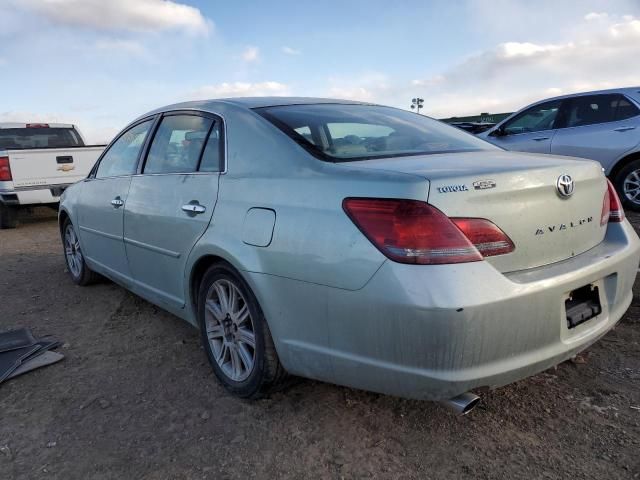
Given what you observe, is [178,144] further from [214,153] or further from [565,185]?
[565,185]

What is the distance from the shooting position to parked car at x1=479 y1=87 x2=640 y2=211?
6773 mm

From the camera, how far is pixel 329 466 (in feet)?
7.20

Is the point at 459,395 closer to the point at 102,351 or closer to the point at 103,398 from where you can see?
the point at 103,398

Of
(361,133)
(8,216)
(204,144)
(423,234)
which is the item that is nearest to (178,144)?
(204,144)

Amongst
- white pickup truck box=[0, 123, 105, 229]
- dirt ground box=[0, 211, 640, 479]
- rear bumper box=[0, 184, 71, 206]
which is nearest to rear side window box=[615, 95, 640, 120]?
dirt ground box=[0, 211, 640, 479]

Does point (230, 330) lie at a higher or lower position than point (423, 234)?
lower

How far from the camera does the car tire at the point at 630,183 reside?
22.1 feet

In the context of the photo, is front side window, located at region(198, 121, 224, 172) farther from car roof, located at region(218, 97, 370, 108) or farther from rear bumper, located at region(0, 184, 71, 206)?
rear bumper, located at region(0, 184, 71, 206)

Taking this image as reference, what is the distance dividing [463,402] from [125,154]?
311 centimetres

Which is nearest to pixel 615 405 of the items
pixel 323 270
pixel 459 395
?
pixel 459 395

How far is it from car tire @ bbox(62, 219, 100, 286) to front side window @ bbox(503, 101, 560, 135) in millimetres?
6041

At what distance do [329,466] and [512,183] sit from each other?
1.35 metres

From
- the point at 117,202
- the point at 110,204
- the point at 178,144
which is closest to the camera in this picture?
the point at 178,144

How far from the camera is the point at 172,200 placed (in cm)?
310
